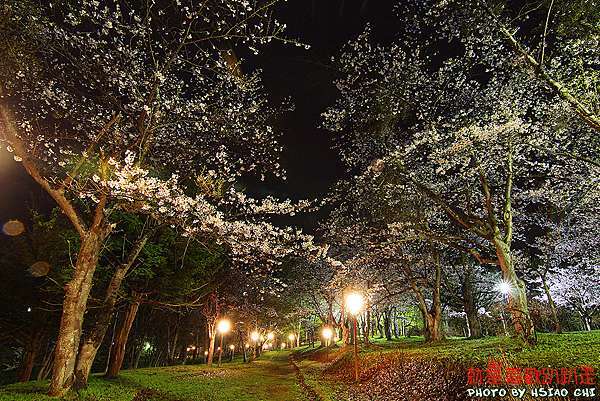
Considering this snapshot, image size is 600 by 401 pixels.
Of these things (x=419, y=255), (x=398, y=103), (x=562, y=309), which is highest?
(x=398, y=103)

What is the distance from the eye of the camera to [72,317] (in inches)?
384

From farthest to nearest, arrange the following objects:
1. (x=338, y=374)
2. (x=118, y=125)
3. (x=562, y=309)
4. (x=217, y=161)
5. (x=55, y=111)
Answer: (x=562, y=309)
(x=338, y=374)
(x=217, y=161)
(x=118, y=125)
(x=55, y=111)

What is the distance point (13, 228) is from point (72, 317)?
18.7m

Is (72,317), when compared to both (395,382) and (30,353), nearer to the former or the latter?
(395,382)

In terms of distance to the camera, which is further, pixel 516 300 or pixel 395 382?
pixel 395 382

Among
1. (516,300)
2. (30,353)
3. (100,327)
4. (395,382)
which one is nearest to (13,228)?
(30,353)

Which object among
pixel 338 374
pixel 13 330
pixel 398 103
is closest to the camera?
pixel 398 103

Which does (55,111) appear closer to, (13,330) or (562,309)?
(13,330)

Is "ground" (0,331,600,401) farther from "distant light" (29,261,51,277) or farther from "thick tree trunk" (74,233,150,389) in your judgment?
"distant light" (29,261,51,277)

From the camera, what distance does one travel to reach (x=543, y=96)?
14047 mm

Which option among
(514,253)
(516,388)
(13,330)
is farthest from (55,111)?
(514,253)

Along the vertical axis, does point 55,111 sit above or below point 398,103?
below

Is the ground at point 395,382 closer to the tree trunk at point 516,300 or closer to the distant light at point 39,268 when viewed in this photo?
the tree trunk at point 516,300

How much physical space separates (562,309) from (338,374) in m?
38.1
